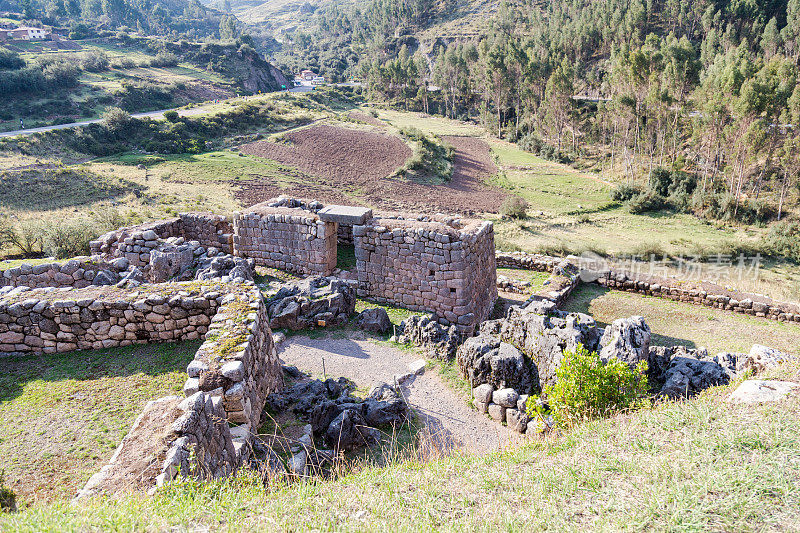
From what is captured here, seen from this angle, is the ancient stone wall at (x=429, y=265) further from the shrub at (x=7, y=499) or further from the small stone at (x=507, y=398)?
the shrub at (x=7, y=499)

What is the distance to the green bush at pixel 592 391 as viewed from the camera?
663cm

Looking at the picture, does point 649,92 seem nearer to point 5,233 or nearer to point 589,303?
point 589,303

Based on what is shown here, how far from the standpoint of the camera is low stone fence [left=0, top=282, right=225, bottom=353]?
8133mm

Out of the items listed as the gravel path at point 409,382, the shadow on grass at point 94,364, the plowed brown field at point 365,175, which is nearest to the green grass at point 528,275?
the gravel path at point 409,382

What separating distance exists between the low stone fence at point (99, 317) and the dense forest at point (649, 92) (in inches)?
1470

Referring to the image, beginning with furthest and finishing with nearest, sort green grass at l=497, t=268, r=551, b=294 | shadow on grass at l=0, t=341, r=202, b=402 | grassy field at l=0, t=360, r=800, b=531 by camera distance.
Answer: green grass at l=497, t=268, r=551, b=294
shadow on grass at l=0, t=341, r=202, b=402
grassy field at l=0, t=360, r=800, b=531

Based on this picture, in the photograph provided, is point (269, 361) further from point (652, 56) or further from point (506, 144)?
point (506, 144)

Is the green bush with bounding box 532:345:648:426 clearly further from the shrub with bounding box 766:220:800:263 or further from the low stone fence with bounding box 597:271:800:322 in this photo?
the shrub with bounding box 766:220:800:263

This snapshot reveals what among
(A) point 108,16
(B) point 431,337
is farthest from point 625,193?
(A) point 108,16

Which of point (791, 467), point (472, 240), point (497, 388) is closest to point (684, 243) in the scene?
point (472, 240)

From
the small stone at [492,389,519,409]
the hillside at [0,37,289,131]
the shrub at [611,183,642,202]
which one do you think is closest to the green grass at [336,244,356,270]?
the small stone at [492,389,519,409]

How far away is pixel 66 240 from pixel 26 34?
100536 mm

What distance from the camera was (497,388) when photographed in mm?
9047

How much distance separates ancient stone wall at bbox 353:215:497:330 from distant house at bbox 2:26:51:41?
10499 centimetres
